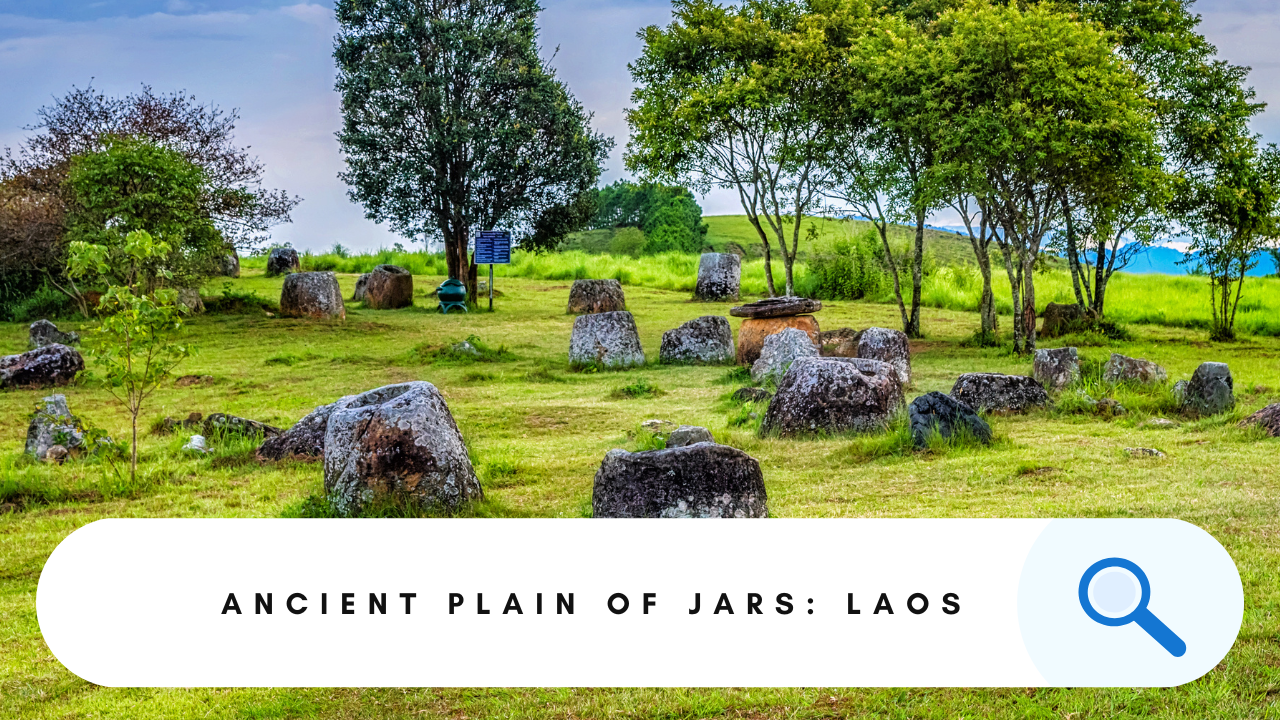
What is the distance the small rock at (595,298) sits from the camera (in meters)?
29.7

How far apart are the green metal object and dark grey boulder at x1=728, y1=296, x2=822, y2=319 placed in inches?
465

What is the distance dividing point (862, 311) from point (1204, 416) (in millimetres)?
18262

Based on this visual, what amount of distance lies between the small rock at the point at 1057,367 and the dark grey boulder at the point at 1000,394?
92.8 inches

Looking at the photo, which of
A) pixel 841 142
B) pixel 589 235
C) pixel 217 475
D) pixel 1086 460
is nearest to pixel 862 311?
pixel 841 142

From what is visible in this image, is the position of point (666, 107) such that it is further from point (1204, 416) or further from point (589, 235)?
point (589, 235)

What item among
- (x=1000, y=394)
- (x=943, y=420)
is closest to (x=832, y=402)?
(x=943, y=420)

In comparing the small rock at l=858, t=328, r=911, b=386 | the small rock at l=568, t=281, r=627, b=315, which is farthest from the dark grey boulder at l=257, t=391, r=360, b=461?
the small rock at l=568, t=281, r=627, b=315

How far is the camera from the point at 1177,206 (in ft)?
80.3

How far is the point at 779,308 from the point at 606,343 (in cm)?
327

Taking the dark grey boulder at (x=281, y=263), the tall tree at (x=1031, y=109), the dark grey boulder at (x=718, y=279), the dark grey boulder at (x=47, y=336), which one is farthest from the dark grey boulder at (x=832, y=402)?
the dark grey boulder at (x=281, y=263)

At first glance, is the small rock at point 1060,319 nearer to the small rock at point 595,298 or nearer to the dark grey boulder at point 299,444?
the small rock at point 595,298

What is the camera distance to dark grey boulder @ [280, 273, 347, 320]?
88.1 ft

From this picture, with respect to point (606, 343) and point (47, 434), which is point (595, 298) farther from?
point (47, 434)

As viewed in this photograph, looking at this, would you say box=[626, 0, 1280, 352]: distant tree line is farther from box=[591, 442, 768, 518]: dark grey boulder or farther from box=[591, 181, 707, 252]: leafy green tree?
box=[591, 181, 707, 252]: leafy green tree
